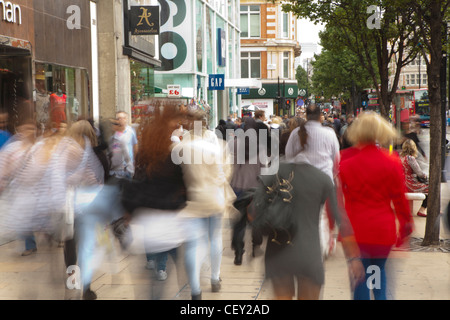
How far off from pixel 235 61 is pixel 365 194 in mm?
41179

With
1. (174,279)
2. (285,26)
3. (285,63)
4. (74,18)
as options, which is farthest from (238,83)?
(285,26)

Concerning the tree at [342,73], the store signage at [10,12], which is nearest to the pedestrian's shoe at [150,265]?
the store signage at [10,12]

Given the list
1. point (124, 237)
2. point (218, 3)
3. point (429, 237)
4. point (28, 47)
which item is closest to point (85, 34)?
point (28, 47)

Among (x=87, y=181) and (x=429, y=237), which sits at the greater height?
(x=87, y=181)

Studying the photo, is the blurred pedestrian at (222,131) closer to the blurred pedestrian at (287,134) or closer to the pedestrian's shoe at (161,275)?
the blurred pedestrian at (287,134)

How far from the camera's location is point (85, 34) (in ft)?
55.2

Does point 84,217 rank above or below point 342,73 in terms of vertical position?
below

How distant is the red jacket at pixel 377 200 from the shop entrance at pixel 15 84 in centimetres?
928

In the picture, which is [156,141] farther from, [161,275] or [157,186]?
[161,275]

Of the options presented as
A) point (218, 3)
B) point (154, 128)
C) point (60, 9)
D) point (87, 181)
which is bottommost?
point (87, 181)

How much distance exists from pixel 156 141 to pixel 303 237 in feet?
4.53

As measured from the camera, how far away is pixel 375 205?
4.59 metres

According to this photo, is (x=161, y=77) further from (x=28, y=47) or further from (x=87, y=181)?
(x=87, y=181)

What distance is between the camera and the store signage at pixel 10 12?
11877 millimetres
